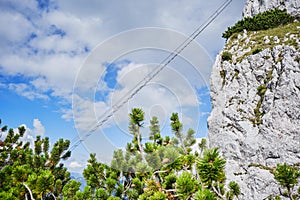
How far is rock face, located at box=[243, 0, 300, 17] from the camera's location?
28.9 metres

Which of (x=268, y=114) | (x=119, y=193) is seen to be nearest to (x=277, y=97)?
(x=268, y=114)

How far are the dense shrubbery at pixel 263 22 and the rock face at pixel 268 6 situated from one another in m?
0.96

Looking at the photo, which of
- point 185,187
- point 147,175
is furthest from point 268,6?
point 185,187

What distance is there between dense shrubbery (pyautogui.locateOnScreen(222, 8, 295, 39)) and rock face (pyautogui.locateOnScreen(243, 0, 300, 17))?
96cm

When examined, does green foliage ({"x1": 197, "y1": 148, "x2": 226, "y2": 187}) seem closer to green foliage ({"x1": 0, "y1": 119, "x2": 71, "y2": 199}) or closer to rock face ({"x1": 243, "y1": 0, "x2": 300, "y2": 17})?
green foliage ({"x1": 0, "y1": 119, "x2": 71, "y2": 199})

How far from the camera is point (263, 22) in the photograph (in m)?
29.2

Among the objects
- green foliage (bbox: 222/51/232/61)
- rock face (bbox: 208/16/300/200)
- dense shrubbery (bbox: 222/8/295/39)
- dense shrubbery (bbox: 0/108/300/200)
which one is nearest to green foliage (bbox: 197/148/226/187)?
dense shrubbery (bbox: 0/108/300/200)

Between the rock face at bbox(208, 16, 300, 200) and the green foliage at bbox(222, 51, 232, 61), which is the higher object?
the green foliage at bbox(222, 51, 232, 61)

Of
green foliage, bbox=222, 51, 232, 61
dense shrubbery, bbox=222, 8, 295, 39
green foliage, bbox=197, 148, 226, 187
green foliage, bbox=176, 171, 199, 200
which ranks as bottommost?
green foliage, bbox=176, 171, 199, 200

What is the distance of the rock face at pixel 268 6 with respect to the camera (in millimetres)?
28938

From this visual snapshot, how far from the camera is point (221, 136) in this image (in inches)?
879

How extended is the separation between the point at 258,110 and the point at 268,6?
18629 millimetres

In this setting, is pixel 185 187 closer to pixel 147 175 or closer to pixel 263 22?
pixel 147 175

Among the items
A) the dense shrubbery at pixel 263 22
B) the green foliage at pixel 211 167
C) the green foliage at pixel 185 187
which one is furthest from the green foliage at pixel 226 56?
the green foliage at pixel 185 187
